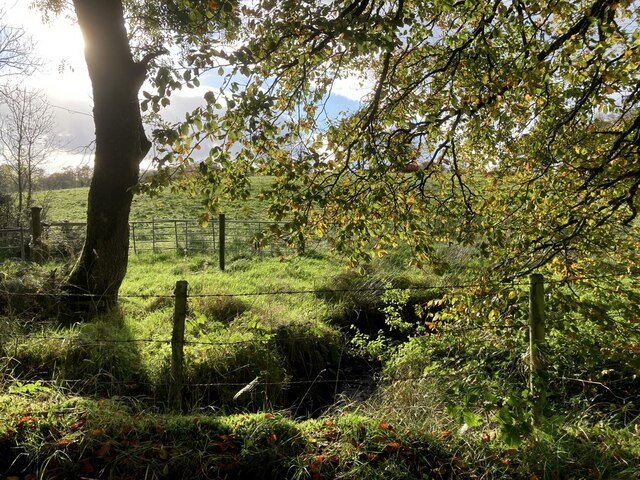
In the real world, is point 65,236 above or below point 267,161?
below

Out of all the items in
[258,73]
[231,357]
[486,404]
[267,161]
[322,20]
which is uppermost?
[322,20]

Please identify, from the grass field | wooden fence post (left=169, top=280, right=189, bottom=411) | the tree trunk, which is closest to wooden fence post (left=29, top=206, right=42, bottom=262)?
the grass field

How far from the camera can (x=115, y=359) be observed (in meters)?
5.55

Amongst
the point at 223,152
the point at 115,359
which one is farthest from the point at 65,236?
the point at 223,152

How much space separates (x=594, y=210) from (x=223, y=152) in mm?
3711

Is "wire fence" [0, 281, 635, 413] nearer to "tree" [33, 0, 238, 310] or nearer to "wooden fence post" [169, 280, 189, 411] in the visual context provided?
"wooden fence post" [169, 280, 189, 411]

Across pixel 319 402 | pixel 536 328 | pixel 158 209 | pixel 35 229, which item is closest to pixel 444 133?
pixel 536 328

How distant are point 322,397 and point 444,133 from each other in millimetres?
3831

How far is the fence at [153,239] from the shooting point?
39.5 ft

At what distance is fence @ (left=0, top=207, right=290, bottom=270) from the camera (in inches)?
474

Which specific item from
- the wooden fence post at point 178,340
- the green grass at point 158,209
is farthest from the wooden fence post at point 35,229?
the wooden fence post at point 178,340

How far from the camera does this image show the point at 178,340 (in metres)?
4.26

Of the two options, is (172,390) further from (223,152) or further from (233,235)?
(233,235)

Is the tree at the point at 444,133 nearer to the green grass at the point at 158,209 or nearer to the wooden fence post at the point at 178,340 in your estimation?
the wooden fence post at the point at 178,340
